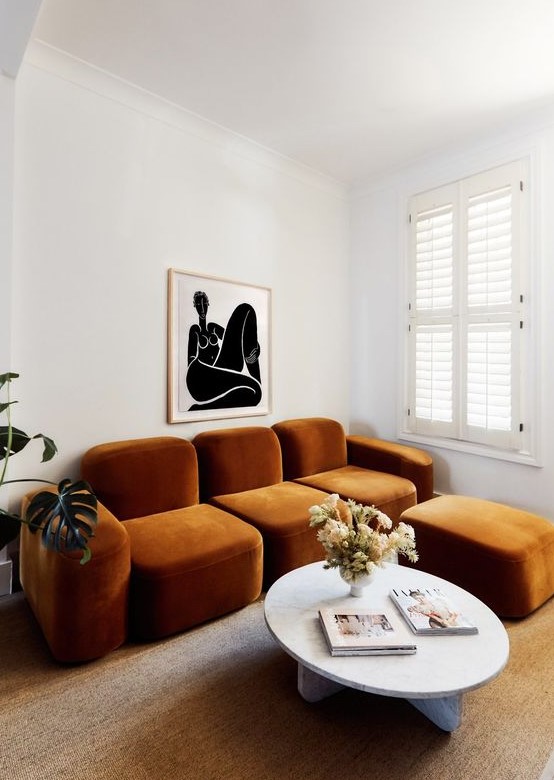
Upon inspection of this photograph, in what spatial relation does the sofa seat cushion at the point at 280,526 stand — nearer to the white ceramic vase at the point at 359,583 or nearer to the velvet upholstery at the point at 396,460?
the white ceramic vase at the point at 359,583

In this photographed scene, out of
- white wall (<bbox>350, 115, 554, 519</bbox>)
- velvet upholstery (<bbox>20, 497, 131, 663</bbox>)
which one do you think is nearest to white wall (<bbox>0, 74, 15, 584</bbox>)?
velvet upholstery (<bbox>20, 497, 131, 663</bbox>)

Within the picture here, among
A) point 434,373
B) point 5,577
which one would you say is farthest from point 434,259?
point 5,577

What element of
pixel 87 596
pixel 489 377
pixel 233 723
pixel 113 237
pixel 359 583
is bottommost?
pixel 233 723

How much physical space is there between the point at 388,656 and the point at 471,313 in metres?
2.67

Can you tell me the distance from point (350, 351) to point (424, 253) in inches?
44.2

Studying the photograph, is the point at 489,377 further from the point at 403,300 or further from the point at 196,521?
the point at 196,521

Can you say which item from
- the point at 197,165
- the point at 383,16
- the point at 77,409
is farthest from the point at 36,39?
the point at 77,409

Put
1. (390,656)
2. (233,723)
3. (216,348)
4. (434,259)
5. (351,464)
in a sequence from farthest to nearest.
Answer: (351,464), (434,259), (216,348), (233,723), (390,656)

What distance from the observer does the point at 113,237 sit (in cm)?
283

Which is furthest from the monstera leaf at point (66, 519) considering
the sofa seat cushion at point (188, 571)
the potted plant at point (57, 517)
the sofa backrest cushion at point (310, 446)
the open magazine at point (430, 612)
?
the sofa backrest cushion at point (310, 446)

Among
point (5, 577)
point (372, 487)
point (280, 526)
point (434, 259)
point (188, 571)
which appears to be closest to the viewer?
point (188, 571)

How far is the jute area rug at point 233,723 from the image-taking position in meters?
1.45

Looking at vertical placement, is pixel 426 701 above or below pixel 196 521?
below

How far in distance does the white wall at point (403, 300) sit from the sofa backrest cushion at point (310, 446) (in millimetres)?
605
